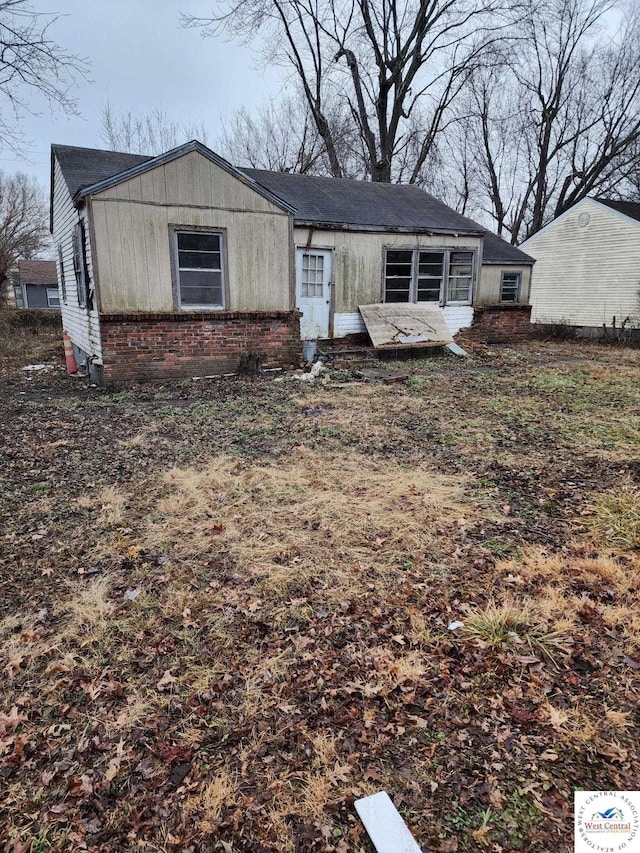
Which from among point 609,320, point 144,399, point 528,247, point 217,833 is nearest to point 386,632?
point 217,833

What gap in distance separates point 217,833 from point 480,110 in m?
33.3

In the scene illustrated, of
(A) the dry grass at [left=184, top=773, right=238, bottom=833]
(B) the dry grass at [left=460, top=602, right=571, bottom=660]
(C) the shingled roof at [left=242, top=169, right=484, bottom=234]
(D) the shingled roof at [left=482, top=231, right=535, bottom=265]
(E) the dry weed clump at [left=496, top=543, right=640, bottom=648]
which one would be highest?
(C) the shingled roof at [left=242, top=169, right=484, bottom=234]

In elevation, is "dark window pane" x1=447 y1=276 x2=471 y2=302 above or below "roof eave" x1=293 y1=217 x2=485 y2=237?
below

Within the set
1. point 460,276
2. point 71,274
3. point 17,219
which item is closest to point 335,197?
point 460,276

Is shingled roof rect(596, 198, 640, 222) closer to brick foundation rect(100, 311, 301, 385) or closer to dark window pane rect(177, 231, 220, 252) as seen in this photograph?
brick foundation rect(100, 311, 301, 385)

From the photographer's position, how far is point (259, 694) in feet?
7.34

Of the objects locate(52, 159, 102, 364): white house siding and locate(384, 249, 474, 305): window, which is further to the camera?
locate(384, 249, 474, 305): window

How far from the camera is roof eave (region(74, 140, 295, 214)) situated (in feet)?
25.9

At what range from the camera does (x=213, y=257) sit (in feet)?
30.2

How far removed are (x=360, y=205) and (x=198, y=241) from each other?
17.7ft

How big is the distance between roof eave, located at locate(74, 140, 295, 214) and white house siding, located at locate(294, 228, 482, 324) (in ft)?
7.86

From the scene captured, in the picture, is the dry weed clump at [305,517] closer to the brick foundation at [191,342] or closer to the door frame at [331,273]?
the brick foundation at [191,342]
